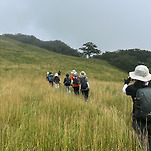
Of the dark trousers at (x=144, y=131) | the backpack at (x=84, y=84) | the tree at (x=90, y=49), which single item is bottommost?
the dark trousers at (x=144, y=131)

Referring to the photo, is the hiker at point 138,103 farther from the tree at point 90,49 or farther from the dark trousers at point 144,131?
the tree at point 90,49

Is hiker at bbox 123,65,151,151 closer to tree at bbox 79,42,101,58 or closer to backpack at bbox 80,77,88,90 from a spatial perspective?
backpack at bbox 80,77,88,90

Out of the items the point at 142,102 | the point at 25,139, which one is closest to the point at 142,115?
the point at 142,102

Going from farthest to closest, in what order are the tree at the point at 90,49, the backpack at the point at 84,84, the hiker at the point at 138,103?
1. the tree at the point at 90,49
2. the backpack at the point at 84,84
3. the hiker at the point at 138,103

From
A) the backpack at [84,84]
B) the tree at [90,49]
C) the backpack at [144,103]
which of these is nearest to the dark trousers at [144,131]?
the backpack at [144,103]

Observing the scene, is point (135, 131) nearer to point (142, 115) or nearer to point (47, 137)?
point (142, 115)

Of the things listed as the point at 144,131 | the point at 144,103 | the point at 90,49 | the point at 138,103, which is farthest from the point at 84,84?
the point at 90,49

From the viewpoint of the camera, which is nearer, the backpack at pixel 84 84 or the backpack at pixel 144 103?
the backpack at pixel 144 103

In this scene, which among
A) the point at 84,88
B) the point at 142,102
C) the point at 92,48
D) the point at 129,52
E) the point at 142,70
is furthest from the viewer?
the point at 129,52

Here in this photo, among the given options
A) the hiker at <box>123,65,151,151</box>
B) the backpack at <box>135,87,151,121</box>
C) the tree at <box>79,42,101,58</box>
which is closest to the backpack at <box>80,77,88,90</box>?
the hiker at <box>123,65,151,151</box>

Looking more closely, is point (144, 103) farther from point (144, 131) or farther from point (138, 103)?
point (144, 131)

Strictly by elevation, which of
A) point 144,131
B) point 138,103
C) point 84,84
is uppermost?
point 138,103

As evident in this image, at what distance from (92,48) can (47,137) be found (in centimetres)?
5174

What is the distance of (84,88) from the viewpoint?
6.29 metres
